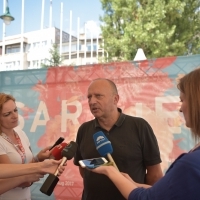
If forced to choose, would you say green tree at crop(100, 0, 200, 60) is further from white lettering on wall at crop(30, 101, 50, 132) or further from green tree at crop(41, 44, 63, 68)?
white lettering on wall at crop(30, 101, 50, 132)

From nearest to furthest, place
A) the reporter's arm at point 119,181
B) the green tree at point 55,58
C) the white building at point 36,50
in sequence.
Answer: the reporter's arm at point 119,181
the green tree at point 55,58
the white building at point 36,50

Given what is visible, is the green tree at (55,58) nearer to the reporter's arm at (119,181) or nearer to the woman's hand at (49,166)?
the woman's hand at (49,166)

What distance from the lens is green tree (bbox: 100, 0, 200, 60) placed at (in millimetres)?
9234

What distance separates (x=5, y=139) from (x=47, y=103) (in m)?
1.12

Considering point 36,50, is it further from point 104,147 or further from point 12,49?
point 104,147

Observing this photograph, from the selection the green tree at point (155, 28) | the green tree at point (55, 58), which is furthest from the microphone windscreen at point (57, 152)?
the green tree at point (55, 58)

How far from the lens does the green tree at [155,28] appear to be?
923 cm

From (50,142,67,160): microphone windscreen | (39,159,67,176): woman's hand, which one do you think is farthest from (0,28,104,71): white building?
(39,159,67,176): woman's hand

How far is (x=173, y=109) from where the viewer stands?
268cm

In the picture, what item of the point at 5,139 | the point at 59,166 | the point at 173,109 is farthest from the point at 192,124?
the point at 173,109

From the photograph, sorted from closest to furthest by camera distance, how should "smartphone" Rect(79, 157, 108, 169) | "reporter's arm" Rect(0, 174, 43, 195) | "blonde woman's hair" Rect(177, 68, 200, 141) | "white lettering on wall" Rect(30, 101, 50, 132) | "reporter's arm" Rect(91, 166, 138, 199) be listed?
"blonde woman's hair" Rect(177, 68, 200, 141) → "reporter's arm" Rect(91, 166, 138, 199) → "smartphone" Rect(79, 157, 108, 169) → "reporter's arm" Rect(0, 174, 43, 195) → "white lettering on wall" Rect(30, 101, 50, 132)

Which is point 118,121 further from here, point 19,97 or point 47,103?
point 19,97

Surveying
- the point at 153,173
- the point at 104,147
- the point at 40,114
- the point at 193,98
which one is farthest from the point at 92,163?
the point at 40,114

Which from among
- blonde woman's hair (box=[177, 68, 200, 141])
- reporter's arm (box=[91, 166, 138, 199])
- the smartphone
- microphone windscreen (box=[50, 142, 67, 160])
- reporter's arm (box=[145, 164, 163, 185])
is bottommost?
reporter's arm (box=[145, 164, 163, 185])
